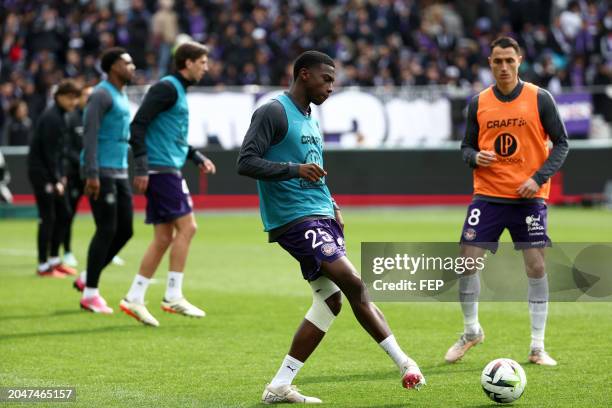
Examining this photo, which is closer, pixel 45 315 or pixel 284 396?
pixel 284 396

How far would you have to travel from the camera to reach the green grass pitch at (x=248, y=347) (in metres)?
7.88

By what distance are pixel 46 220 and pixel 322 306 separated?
869cm

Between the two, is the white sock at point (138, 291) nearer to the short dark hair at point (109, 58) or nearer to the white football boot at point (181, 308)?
the white football boot at point (181, 308)

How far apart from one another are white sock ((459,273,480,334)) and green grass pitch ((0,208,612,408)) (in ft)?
0.86

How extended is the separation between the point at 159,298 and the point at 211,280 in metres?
1.78

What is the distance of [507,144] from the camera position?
9195 mm

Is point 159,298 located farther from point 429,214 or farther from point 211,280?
point 429,214

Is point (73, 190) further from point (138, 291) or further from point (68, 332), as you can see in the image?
point (68, 332)

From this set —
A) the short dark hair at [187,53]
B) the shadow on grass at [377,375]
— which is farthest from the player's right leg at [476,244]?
the short dark hair at [187,53]

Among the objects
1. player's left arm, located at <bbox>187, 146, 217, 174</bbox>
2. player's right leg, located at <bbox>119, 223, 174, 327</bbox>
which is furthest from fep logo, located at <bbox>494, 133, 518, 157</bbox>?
player's right leg, located at <bbox>119, 223, 174, 327</bbox>

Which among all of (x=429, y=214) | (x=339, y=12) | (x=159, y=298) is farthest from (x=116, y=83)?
(x=339, y=12)

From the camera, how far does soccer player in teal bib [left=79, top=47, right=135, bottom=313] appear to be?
11.5 m

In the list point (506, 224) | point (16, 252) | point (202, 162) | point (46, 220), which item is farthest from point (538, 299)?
point (16, 252)

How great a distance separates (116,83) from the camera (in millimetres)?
11727
